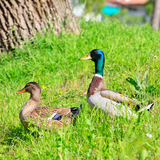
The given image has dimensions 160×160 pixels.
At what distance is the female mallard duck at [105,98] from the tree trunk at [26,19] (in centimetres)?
228

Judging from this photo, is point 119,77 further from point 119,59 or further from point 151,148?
point 151,148

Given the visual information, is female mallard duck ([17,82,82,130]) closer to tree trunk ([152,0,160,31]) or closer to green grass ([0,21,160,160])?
green grass ([0,21,160,160])

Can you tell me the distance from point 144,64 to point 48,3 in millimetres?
2727

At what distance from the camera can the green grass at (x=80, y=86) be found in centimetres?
235

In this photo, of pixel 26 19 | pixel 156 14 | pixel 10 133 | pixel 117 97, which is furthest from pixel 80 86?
pixel 156 14

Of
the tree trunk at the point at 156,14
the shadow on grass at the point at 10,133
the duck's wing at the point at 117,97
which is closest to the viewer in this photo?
the duck's wing at the point at 117,97

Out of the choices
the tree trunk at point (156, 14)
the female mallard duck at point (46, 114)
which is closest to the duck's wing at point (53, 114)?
the female mallard duck at point (46, 114)

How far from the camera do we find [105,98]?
3.25m

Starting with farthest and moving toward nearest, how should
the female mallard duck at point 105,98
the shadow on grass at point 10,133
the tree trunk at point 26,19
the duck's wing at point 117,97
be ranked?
the tree trunk at point 26,19, the shadow on grass at point 10,133, the duck's wing at point 117,97, the female mallard duck at point 105,98

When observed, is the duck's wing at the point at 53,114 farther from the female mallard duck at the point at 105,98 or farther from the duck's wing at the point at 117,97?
the duck's wing at the point at 117,97

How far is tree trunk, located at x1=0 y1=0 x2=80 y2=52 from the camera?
5301 mm

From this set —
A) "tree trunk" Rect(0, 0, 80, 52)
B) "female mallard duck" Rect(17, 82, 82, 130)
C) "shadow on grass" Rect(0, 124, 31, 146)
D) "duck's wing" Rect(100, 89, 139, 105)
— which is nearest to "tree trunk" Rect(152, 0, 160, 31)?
"tree trunk" Rect(0, 0, 80, 52)

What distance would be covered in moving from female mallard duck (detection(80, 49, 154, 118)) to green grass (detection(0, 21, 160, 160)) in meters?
0.12

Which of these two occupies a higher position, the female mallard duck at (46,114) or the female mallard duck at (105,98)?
the female mallard duck at (105,98)
